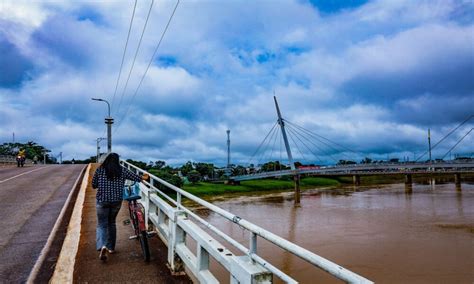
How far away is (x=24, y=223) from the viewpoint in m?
8.68

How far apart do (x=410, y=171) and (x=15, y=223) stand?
6826cm

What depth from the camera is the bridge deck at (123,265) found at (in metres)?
4.91

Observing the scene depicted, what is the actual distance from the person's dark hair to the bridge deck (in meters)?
1.26

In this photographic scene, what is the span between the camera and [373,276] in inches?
475

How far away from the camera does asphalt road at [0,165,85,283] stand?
5727 mm

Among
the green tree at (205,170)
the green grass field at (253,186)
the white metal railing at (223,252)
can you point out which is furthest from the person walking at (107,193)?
the green tree at (205,170)

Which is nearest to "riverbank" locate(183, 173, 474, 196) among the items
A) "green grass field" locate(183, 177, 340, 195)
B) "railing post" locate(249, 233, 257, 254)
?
"green grass field" locate(183, 177, 340, 195)

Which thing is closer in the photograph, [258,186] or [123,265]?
[123,265]

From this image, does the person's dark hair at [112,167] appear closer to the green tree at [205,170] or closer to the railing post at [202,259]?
the railing post at [202,259]

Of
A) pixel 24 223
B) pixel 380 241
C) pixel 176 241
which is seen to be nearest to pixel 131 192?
pixel 176 241

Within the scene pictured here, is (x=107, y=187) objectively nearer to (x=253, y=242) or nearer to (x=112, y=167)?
(x=112, y=167)

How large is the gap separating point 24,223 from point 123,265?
460 centimetres

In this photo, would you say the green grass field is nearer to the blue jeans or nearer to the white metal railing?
the blue jeans

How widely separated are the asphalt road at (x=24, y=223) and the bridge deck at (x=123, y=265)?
0.76 m
